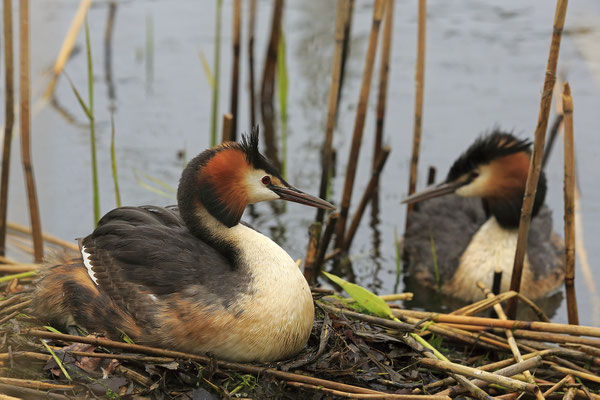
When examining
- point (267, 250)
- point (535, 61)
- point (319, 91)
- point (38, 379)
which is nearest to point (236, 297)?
point (267, 250)

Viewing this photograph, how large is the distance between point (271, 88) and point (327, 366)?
5.87 metres

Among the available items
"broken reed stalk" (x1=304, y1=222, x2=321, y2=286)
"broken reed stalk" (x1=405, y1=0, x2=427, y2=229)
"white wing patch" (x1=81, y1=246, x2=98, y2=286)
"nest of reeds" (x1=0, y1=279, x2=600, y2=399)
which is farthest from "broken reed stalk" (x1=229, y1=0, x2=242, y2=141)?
"nest of reeds" (x1=0, y1=279, x2=600, y2=399)

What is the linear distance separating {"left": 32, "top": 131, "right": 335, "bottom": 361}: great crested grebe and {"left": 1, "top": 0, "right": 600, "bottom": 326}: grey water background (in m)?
→ 1.77

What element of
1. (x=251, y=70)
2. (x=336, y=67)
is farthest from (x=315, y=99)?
(x=336, y=67)

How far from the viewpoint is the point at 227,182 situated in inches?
155

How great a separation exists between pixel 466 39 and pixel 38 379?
9016 millimetres

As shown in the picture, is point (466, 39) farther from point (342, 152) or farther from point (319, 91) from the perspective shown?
point (342, 152)

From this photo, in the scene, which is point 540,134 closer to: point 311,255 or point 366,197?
point 311,255

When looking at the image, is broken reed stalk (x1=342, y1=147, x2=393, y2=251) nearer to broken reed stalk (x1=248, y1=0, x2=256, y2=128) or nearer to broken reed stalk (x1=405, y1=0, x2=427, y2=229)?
broken reed stalk (x1=405, y1=0, x2=427, y2=229)

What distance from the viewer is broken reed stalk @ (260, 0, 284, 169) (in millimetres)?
8273

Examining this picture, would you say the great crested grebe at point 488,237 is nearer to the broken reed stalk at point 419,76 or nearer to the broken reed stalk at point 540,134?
the broken reed stalk at point 419,76

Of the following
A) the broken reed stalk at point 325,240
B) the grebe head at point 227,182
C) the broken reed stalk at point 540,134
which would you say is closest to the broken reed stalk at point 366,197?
the broken reed stalk at point 325,240

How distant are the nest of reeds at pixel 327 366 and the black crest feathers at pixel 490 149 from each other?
1984 mm

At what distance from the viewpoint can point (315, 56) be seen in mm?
10742
